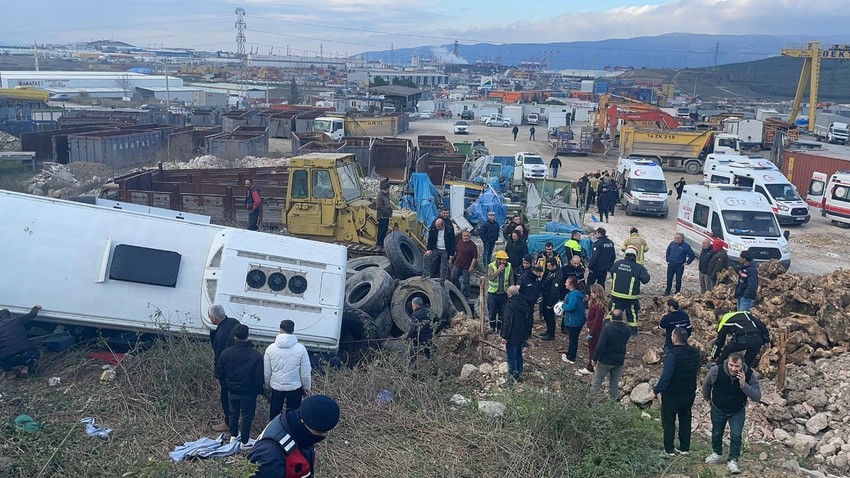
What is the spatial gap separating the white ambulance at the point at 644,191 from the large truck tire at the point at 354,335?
14.6 meters

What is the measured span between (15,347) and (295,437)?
220 inches

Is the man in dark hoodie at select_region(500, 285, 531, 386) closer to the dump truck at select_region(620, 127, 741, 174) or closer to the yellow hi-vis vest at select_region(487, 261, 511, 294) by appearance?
the yellow hi-vis vest at select_region(487, 261, 511, 294)

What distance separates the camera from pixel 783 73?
12962 centimetres

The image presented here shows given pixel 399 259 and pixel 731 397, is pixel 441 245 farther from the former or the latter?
pixel 731 397

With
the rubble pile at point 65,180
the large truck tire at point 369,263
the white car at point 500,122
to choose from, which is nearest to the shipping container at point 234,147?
the rubble pile at point 65,180

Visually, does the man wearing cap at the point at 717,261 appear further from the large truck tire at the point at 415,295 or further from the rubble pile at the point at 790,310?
the large truck tire at the point at 415,295

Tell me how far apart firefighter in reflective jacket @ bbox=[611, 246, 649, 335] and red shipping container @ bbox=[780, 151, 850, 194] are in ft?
60.0

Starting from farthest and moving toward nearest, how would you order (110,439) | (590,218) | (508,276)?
(590,218), (508,276), (110,439)

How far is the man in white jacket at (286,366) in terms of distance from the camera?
21.6 feet

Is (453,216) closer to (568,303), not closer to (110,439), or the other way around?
(568,303)

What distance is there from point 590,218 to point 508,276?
11444mm

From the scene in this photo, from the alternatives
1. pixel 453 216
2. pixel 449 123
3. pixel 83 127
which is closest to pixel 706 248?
pixel 453 216

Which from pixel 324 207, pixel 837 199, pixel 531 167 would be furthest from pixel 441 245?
pixel 837 199

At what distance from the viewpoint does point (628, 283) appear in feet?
32.9
